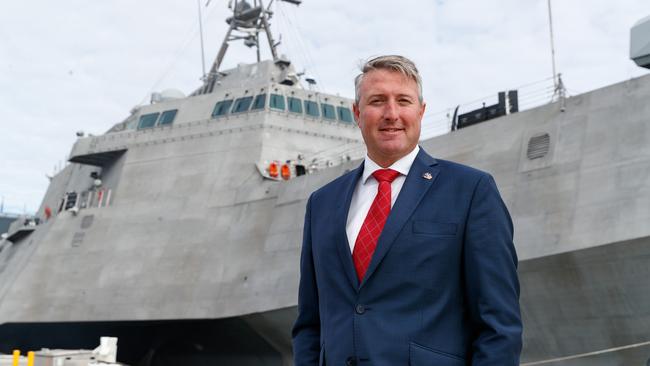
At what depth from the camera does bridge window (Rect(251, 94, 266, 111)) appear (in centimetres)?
2015

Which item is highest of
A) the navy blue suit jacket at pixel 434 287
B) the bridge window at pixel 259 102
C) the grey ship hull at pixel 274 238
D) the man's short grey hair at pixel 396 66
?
the bridge window at pixel 259 102

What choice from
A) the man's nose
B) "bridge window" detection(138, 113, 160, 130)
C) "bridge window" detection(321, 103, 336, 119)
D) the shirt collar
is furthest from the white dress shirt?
"bridge window" detection(138, 113, 160, 130)

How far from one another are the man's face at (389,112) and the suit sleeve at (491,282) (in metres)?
0.39

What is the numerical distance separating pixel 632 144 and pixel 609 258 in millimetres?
1918

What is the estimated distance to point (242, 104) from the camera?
2050 centimetres

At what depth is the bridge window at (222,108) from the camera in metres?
20.6

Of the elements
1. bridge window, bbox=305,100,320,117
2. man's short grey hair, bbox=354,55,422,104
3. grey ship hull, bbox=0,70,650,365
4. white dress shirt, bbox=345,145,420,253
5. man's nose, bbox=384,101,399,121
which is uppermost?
bridge window, bbox=305,100,320,117

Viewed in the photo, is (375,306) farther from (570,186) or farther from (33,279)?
(33,279)

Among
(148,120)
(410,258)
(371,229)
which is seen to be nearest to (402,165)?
(371,229)

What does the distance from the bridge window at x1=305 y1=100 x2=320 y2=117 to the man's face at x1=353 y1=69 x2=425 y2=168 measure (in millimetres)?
17978

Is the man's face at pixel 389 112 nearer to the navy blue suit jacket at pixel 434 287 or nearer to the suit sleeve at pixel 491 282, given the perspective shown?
the navy blue suit jacket at pixel 434 287

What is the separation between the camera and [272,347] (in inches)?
678

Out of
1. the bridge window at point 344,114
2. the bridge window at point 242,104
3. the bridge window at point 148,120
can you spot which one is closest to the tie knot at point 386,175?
the bridge window at point 242,104

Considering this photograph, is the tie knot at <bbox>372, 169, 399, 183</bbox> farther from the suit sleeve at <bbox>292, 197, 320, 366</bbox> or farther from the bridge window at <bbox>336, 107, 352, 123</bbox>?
the bridge window at <bbox>336, 107, 352, 123</bbox>
